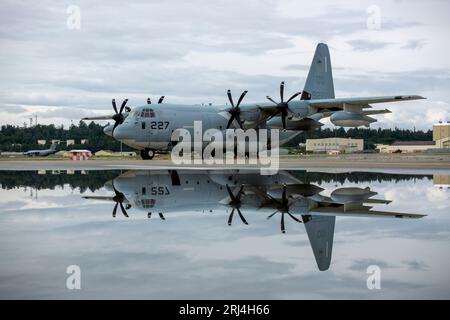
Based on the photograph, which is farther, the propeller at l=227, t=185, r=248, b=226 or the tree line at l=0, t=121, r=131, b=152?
the tree line at l=0, t=121, r=131, b=152

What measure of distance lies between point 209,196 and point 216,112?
30.3 m

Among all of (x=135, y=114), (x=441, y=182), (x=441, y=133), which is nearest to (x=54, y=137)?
(x=441, y=133)

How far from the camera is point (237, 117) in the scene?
45.2 meters

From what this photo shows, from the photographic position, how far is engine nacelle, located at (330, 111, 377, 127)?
132 ft

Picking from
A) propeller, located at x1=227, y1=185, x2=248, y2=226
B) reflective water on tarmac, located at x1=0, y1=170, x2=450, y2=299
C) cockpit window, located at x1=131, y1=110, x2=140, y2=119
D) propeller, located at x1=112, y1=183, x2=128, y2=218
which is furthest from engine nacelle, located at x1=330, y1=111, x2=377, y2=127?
reflective water on tarmac, located at x1=0, y1=170, x2=450, y2=299

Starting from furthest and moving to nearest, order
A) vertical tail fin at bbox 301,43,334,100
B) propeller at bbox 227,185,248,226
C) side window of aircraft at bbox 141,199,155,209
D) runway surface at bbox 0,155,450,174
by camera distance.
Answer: vertical tail fin at bbox 301,43,334,100 < runway surface at bbox 0,155,450,174 < side window of aircraft at bbox 141,199,155,209 < propeller at bbox 227,185,248,226

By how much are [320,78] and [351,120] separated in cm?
1157

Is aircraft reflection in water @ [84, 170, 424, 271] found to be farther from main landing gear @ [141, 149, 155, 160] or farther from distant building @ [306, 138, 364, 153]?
distant building @ [306, 138, 364, 153]

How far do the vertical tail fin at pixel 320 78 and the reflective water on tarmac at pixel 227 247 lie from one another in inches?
1387

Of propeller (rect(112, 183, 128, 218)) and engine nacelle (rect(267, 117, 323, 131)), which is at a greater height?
engine nacelle (rect(267, 117, 323, 131))

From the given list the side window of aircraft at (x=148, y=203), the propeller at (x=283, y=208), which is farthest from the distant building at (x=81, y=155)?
the propeller at (x=283, y=208)

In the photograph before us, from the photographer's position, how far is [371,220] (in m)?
11.4

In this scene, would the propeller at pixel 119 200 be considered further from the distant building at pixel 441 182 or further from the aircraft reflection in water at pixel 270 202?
the distant building at pixel 441 182
